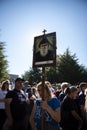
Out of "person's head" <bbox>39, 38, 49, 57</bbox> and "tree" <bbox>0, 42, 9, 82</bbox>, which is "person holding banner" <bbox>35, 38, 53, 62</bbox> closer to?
"person's head" <bbox>39, 38, 49, 57</bbox>

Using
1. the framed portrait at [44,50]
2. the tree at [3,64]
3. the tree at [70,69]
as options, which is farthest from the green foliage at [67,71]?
the framed portrait at [44,50]

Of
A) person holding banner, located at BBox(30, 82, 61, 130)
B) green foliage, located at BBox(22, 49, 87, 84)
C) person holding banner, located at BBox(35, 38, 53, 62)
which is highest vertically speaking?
green foliage, located at BBox(22, 49, 87, 84)

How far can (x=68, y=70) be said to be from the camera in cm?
4384

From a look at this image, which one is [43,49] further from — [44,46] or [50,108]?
A: [50,108]

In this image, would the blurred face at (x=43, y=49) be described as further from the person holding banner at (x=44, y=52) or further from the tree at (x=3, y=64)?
the tree at (x=3, y=64)

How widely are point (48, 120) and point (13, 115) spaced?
5.08 ft

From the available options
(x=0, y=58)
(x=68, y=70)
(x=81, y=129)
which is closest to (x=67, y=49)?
(x=68, y=70)

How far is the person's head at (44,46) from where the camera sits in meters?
4.91

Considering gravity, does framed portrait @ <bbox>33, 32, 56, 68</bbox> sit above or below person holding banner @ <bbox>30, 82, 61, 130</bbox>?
above

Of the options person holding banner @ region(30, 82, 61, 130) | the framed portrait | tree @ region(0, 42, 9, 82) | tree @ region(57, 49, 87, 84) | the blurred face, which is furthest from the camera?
tree @ region(57, 49, 87, 84)

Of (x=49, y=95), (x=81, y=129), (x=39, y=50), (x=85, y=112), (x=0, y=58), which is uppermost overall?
(x=0, y=58)

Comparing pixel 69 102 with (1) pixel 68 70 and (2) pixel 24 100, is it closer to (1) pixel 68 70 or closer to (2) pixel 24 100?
(2) pixel 24 100

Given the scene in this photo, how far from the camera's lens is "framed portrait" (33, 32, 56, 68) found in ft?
15.7

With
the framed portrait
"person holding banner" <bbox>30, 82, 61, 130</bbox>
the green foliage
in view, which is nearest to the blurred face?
the framed portrait
